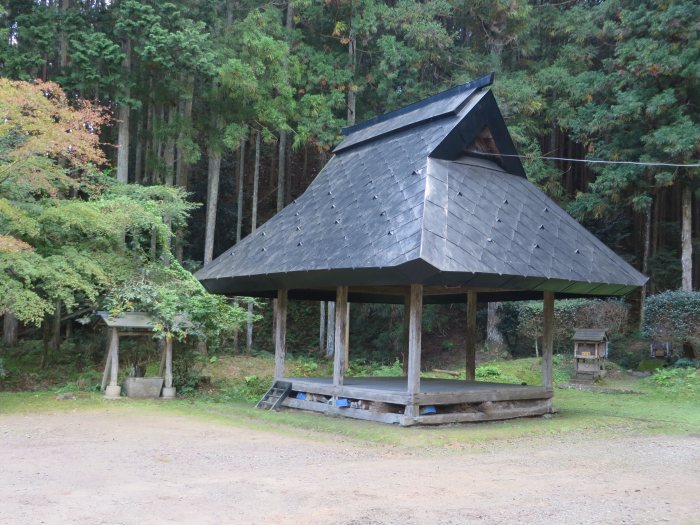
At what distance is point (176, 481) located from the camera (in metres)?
6.16

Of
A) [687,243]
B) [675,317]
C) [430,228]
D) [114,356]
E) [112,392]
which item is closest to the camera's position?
[430,228]

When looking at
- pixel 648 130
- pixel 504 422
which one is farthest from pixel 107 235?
pixel 648 130

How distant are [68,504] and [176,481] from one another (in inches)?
44.6

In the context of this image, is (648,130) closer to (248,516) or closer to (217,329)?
(217,329)

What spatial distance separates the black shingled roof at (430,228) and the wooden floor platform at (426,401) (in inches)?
68.5

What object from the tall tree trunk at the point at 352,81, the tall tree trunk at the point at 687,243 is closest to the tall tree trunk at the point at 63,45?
the tall tree trunk at the point at 352,81

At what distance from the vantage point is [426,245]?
338 inches

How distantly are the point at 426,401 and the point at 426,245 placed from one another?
252 centimetres

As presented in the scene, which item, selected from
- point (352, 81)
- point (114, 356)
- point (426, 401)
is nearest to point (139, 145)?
point (352, 81)

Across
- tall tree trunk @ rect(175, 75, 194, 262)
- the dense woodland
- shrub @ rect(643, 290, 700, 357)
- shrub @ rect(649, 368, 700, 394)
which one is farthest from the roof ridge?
shrub @ rect(643, 290, 700, 357)

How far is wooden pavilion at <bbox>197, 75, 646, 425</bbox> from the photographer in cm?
914

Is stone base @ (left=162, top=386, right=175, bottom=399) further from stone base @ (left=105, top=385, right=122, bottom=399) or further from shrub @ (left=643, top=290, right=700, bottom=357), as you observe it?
shrub @ (left=643, top=290, right=700, bottom=357)

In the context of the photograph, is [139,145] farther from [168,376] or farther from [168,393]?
[168,393]

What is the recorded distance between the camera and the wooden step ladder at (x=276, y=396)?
11.7m
